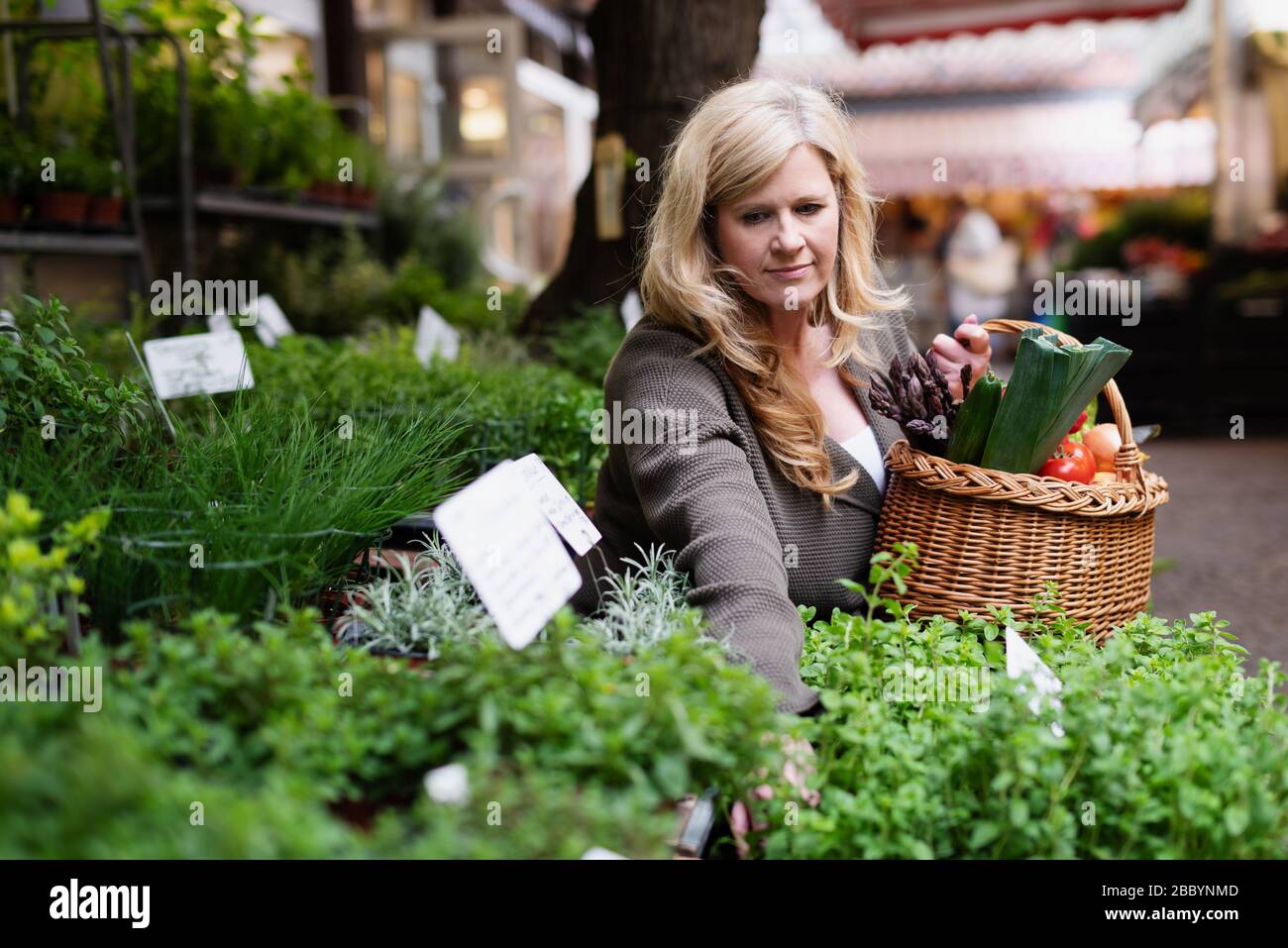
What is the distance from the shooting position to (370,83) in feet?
26.9

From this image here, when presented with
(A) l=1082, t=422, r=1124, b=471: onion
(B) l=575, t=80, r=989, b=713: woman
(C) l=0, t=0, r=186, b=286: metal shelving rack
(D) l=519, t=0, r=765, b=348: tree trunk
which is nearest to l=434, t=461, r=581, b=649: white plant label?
(B) l=575, t=80, r=989, b=713: woman

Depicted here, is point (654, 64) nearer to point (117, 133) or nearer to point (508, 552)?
point (117, 133)

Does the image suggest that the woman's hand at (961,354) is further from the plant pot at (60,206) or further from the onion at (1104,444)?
the plant pot at (60,206)

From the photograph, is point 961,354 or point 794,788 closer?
point 794,788

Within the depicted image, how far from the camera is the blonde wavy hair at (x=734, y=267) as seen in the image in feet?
6.55

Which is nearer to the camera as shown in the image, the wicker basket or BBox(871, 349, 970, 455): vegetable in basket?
the wicker basket

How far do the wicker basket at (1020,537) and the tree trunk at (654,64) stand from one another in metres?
1.91

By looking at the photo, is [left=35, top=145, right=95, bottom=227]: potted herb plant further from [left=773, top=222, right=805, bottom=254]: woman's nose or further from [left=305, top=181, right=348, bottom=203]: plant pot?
[left=773, top=222, right=805, bottom=254]: woman's nose

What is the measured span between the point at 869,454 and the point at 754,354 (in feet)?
1.11

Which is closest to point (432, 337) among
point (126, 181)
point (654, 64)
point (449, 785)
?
point (654, 64)

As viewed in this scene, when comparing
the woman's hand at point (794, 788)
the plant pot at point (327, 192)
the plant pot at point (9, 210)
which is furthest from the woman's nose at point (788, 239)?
the plant pot at point (327, 192)

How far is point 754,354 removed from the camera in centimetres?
209

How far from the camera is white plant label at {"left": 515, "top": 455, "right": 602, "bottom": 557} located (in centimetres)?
167

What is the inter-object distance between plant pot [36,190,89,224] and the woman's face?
2.90 metres
